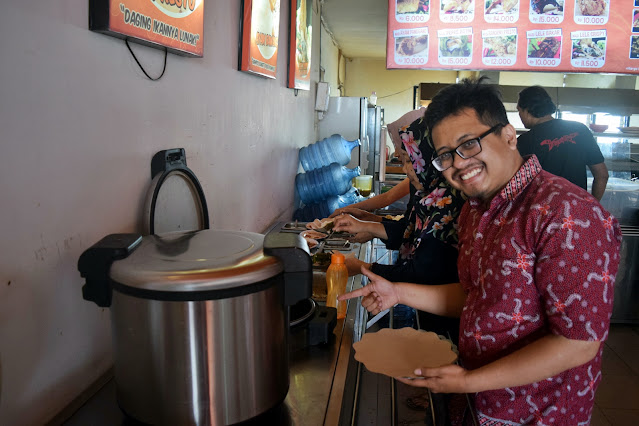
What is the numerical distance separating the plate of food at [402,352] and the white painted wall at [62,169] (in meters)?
0.69

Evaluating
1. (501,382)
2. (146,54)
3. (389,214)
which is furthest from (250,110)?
(501,382)

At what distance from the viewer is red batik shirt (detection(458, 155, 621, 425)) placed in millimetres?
1046

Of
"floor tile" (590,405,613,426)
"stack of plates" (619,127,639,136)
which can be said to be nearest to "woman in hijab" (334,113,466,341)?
"floor tile" (590,405,613,426)

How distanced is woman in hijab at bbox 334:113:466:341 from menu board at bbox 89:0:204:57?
0.90 m

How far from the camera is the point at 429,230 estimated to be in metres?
1.83

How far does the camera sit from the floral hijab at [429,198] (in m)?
1.79

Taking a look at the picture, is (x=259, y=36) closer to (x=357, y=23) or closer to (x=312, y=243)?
(x=312, y=243)

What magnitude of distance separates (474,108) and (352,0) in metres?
5.09

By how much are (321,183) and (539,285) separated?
9.79 ft

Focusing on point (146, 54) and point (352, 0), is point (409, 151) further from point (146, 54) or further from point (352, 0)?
point (352, 0)

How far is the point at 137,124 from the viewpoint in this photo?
4.55ft

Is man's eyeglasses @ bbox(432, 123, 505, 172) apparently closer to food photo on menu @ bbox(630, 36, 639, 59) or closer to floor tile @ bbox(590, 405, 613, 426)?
floor tile @ bbox(590, 405, 613, 426)

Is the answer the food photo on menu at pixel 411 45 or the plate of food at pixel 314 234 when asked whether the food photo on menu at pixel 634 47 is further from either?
the plate of food at pixel 314 234

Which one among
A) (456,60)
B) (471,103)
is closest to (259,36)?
(471,103)
